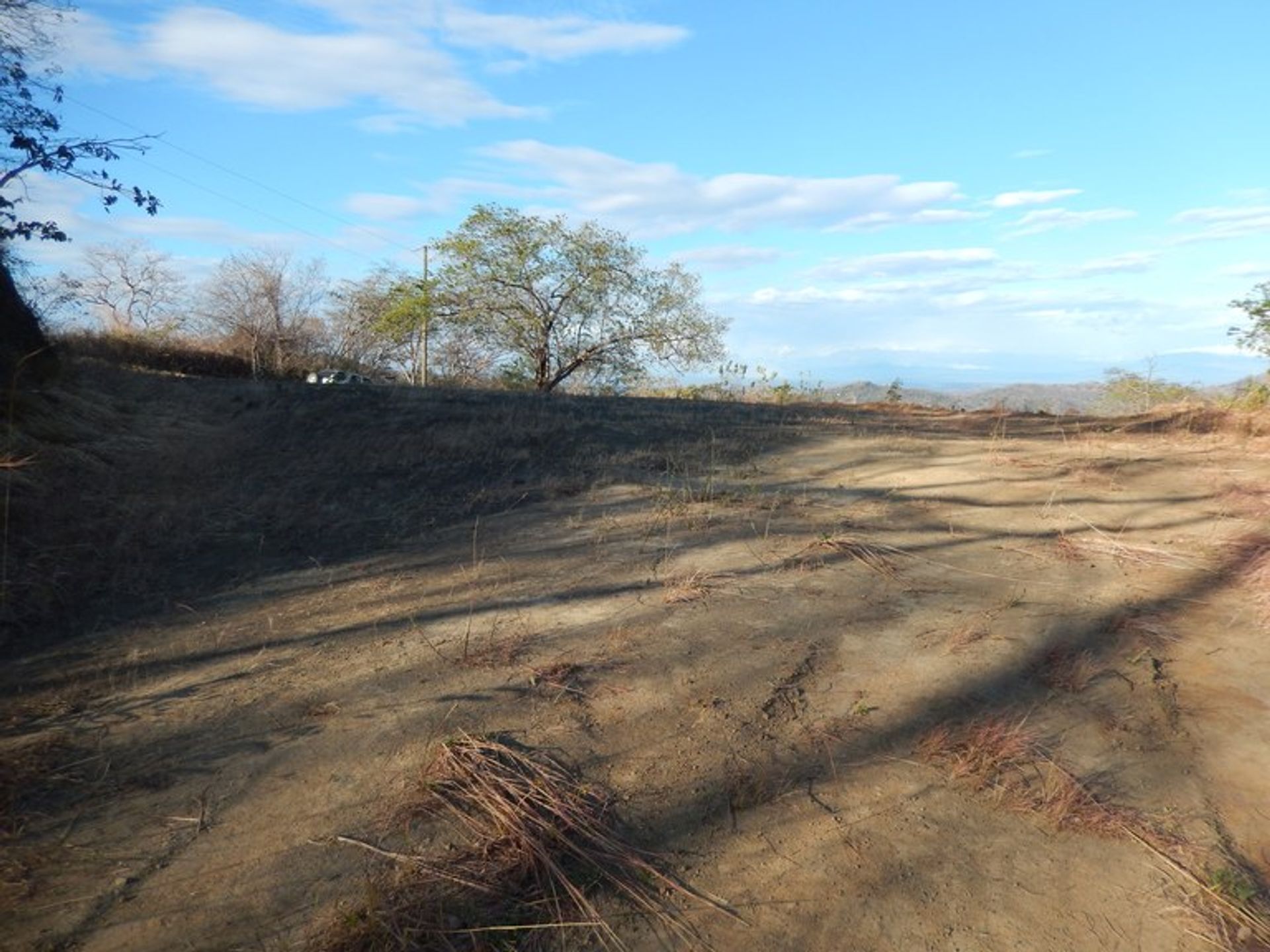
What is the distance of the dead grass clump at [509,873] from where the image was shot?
242 cm

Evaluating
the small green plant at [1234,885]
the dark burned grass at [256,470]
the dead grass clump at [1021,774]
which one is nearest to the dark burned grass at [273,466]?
the dark burned grass at [256,470]

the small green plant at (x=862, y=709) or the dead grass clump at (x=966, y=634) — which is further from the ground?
the dead grass clump at (x=966, y=634)

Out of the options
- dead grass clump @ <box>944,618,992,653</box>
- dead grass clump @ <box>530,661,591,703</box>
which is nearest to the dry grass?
dead grass clump @ <box>944,618,992,653</box>

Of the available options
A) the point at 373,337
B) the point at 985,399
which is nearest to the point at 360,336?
the point at 373,337

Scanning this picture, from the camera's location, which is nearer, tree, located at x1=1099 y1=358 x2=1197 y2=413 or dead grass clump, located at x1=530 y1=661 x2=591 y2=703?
dead grass clump, located at x1=530 y1=661 x2=591 y2=703

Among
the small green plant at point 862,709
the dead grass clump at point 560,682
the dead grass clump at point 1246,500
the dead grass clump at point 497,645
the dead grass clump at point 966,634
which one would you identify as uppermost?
the dead grass clump at point 1246,500

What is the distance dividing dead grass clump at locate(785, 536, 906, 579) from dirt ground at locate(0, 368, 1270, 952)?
0.09 feet

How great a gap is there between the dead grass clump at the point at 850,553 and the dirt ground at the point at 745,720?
3cm

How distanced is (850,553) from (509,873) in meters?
3.13

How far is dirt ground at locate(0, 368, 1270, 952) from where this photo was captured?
257cm

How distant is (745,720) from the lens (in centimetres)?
344

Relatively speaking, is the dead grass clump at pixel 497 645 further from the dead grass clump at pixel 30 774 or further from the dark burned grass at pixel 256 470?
the dark burned grass at pixel 256 470

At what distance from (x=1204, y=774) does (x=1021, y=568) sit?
5.95 feet

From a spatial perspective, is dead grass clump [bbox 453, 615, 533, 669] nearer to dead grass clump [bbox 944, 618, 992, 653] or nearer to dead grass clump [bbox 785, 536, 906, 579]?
dead grass clump [bbox 785, 536, 906, 579]
